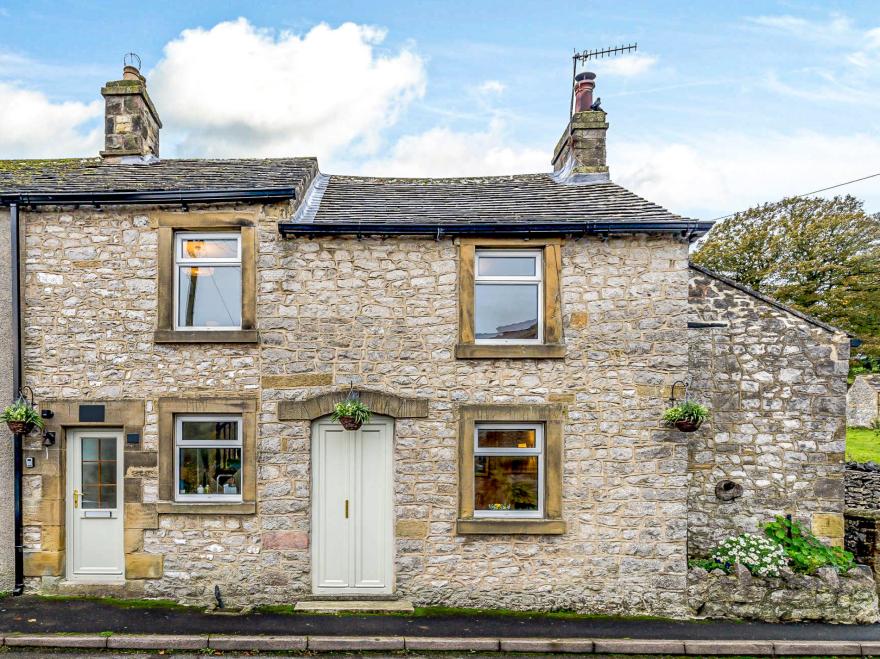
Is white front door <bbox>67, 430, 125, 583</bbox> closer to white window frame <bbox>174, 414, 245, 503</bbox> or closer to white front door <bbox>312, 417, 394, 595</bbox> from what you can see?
white window frame <bbox>174, 414, 245, 503</bbox>

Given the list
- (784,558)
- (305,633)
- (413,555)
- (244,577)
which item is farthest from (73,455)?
(784,558)

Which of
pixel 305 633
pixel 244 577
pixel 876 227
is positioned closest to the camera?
pixel 305 633

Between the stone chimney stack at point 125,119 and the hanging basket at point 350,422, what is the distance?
6.39 metres

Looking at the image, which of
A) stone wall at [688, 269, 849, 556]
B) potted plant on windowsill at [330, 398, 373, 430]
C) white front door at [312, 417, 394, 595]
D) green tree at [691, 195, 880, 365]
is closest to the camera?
potted plant on windowsill at [330, 398, 373, 430]

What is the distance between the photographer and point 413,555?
6.92 m

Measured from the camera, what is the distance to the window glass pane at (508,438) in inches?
279

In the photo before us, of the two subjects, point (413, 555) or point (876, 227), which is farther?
point (876, 227)

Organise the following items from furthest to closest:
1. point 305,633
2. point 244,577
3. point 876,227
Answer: point 876,227
point 244,577
point 305,633

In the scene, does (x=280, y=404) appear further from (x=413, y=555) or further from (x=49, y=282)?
(x=49, y=282)

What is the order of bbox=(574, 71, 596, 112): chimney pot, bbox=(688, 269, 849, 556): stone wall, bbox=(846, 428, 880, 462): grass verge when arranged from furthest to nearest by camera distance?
1. bbox=(846, 428, 880, 462): grass verge
2. bbox=(574, 71, 596, 112): chimney pot
3. bbox=(688, 269, 849, 556): stone wall

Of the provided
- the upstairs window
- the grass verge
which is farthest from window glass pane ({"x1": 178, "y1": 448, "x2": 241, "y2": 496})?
the grass verge

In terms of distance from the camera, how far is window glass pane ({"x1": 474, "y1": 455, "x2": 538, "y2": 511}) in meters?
7.09

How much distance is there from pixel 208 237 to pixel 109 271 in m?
1.39

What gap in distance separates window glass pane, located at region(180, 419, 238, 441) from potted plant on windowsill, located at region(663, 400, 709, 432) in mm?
5908
